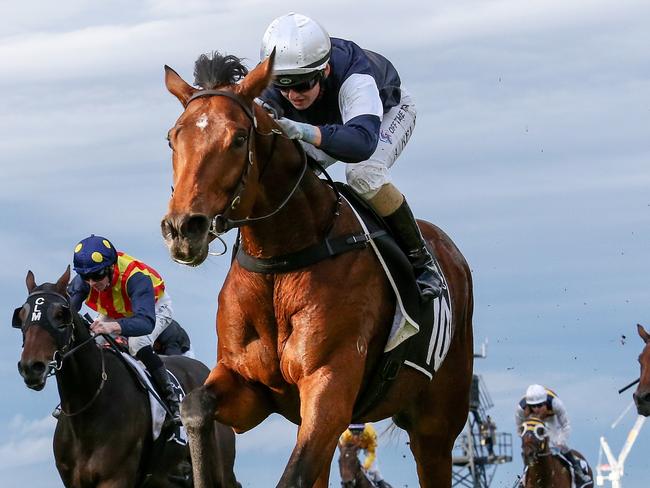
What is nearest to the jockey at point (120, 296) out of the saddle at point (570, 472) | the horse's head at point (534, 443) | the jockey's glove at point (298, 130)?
the jockey's glove at point (298, 130)

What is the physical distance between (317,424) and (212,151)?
1.50m

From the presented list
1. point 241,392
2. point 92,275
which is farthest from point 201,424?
point 92,275

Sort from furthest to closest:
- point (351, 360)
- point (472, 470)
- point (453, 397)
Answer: point (472, 470), point (453, 397), point (351, 360)

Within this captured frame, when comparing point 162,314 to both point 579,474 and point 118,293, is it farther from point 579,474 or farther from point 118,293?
point 579,474

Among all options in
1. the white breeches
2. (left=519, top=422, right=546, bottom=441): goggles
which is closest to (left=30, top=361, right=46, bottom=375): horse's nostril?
the white breeches

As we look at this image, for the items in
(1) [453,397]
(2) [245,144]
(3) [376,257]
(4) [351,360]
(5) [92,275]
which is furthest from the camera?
(5) [92,275]

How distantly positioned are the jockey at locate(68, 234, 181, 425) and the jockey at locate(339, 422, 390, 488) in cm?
912

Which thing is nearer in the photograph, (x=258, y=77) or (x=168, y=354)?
(x=258, y=77)

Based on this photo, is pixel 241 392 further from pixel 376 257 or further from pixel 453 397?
pixel 453 397

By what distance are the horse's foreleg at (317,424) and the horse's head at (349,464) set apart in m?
15.1

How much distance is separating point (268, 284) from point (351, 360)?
59 centimetres

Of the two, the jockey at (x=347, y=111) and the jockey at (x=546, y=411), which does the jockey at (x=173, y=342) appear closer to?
the jockey at (x=546, y=411)

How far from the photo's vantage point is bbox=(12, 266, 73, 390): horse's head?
1332 centimetres

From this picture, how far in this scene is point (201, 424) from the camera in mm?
8648
